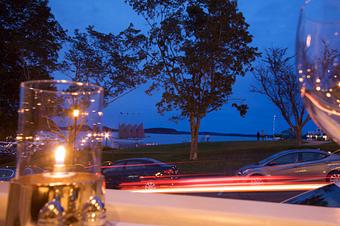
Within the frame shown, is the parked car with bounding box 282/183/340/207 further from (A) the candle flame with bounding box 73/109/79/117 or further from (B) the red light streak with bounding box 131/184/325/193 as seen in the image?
(B) the red light streak with bounding box 131/184/325/193

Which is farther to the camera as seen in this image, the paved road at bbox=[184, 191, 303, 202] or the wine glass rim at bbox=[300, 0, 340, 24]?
the paved road at bbox=[184, 191, 303, 202]

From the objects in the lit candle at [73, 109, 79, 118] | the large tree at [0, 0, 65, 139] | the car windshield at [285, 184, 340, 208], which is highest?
the large tree at [0, 0, 65, 139]

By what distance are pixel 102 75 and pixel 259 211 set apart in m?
17.9

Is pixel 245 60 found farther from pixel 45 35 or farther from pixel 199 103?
pixel 45 35

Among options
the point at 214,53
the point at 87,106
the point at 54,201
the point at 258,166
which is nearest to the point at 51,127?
the point at 87,106

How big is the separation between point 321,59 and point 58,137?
66 centimetres

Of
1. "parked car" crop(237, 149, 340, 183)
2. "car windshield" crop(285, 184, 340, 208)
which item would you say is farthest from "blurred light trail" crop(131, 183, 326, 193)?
"car windshield" crop(285, 184, 340, 208)

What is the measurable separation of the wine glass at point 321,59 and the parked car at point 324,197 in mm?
1886

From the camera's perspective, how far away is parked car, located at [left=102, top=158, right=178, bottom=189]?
473 inches

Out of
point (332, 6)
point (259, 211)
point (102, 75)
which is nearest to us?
point (332, 6)

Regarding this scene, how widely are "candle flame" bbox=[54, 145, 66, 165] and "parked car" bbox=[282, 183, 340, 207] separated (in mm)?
2013

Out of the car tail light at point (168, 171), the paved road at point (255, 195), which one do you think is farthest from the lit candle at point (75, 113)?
the car tail light at point (168, 171)

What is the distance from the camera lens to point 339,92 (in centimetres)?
83

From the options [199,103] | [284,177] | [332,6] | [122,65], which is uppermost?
[122,65]
